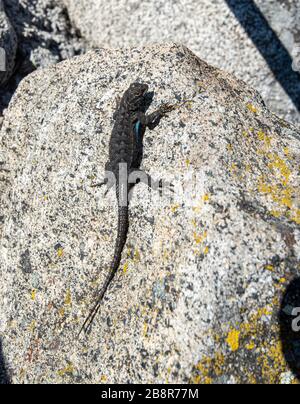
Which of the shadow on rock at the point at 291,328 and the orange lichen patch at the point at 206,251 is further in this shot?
the orange lichen patch at the point at 206,251

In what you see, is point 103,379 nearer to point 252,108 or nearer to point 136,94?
point 136,94

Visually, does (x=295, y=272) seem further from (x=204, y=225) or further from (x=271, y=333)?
(x=204, y=225)

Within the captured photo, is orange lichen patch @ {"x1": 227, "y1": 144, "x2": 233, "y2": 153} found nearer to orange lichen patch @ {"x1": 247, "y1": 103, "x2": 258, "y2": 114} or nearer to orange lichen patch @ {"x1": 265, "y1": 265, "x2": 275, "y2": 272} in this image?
orange lichen patch @ {"x1": 247, "y1": 103, "x2": 258, "y2": 114}

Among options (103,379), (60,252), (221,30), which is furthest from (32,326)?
(221,30)

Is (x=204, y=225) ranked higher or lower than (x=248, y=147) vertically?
lower

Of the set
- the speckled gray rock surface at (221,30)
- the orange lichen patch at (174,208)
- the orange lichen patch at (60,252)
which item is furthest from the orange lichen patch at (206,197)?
the speckled gray rock surface at (221,30)

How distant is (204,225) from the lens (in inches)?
146

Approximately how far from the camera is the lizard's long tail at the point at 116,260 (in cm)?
399

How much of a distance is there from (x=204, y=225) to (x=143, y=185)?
75 cm

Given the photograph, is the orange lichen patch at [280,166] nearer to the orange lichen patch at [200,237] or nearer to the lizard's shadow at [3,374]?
the orange lichen patch at [200,237]

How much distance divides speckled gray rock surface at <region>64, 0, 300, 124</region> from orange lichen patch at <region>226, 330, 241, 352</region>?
13.2 ft
